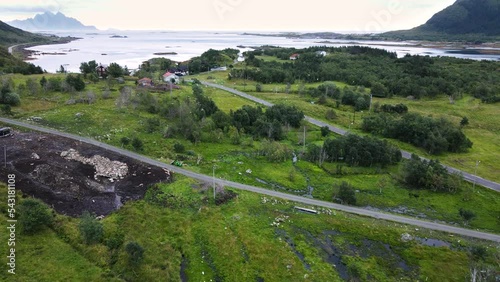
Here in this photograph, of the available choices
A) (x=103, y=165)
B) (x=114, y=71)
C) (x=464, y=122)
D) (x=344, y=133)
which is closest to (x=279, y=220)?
(x=103, y=165)

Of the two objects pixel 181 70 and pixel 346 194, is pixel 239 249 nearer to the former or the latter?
pixel 346 194

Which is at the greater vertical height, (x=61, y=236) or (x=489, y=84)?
(x=489, y=84)

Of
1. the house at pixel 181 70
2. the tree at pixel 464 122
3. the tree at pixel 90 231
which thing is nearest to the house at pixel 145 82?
the house at pixel 181 70

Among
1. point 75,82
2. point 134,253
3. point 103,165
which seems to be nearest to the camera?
point 134,253

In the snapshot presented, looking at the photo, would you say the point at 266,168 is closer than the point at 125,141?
Yes

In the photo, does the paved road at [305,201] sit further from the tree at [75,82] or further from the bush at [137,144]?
the tree at [75,82]

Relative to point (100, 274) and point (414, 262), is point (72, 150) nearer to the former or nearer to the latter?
point (100, 274)

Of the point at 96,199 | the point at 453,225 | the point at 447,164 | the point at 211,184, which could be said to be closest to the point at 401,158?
the point at 447,164

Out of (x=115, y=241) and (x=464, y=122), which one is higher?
(x=464, y=122)
